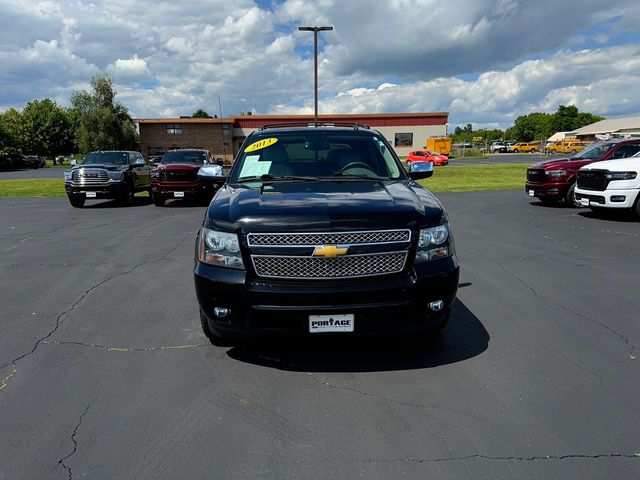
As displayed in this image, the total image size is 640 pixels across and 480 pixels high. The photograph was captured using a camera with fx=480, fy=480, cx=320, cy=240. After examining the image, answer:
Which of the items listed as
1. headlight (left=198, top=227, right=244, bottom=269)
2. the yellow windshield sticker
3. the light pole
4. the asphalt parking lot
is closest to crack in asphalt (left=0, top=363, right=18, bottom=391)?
the asphalt parking lot

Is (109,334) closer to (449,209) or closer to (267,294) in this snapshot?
(267,294)

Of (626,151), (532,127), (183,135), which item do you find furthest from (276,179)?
(532,127)

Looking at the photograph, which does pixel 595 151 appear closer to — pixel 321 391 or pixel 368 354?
pixel 368 354

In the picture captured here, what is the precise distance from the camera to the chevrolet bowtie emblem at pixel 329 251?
3.27 metres

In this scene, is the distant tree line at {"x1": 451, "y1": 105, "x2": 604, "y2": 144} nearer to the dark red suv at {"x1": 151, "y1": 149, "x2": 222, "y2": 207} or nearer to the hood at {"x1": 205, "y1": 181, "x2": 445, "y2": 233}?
the dark red suv at {"x1": 151, "y1": 149, "x2": 222, "y2": 207}

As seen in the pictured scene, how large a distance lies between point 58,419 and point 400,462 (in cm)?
210

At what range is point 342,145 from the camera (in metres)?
4.98

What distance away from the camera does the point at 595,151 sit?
13719mm

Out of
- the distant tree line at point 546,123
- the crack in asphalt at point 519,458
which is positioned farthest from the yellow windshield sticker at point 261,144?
the distant tree line at point 546,123

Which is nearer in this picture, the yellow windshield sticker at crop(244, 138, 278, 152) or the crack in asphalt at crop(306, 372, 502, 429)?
the crack in asphalt at crop(306, 372, 502, 429)

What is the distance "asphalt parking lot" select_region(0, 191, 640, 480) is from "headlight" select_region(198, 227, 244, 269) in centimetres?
85

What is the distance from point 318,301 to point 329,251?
35cm

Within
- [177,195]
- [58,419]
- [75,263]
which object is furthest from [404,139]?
[58,419]

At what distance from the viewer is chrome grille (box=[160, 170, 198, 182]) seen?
1540 cm
